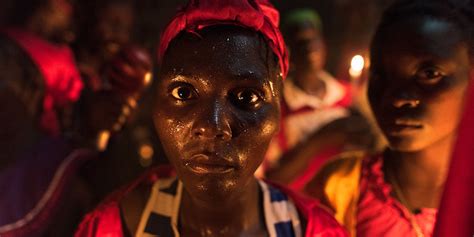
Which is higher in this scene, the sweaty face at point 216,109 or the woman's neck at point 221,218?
the sweaty face at point 216,109

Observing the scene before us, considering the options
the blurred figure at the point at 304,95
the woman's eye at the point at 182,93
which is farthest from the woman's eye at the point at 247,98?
the blurred figure at the point at 304,95

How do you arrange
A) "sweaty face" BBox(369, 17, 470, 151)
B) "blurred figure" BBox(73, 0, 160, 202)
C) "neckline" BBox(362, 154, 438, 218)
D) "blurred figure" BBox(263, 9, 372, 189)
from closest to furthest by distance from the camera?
"sweaty face" BBox(369, 17, 470, 151), "neckline" BBox(362, 154, 438, 218), "blurred figure" BBox(73, 0, 160, 202), "blurred figure" BBox(263, 9, 372, 189)

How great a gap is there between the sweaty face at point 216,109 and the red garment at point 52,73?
1.14 m

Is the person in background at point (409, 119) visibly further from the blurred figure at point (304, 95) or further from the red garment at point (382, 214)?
the blurred figure at point (304, 95)

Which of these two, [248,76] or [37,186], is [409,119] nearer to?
[248,76]

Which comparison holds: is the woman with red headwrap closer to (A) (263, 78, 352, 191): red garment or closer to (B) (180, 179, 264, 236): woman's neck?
(B) (180, 179, 264, 236): woman's neck

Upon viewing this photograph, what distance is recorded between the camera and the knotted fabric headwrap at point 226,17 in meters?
1.56

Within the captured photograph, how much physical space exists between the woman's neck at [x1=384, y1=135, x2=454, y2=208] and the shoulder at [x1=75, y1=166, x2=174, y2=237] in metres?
0.92

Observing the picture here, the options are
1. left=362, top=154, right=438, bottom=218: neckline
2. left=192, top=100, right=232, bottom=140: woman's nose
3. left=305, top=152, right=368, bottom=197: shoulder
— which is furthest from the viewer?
left=305, top=152, right=368, bottom=197: shoulder

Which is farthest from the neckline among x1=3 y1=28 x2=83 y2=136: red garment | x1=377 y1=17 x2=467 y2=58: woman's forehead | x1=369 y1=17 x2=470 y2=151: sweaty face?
x1=3 y1=28 x2=83 y2=136: red garment

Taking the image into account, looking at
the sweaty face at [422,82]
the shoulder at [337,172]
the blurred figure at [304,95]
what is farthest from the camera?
the blurred figure at [304,95]

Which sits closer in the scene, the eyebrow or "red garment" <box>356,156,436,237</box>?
the eyebrow

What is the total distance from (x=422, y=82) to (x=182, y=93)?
801 millimetres

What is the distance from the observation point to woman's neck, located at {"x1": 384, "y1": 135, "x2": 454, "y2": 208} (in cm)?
194
